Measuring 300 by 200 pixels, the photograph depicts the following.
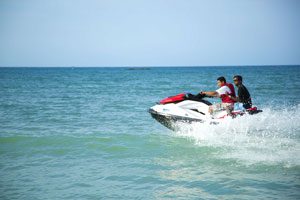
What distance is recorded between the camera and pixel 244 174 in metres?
5.97

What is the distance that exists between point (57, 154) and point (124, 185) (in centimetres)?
275

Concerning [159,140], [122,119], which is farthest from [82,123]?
[159,140]

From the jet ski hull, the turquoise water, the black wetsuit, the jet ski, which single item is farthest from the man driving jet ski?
the jet ski hull

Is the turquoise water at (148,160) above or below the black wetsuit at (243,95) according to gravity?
below

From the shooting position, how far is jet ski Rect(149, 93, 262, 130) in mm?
8836

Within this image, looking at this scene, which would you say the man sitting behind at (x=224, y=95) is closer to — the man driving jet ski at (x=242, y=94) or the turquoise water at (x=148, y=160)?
the man driving jet ski at (x=242, y=94)

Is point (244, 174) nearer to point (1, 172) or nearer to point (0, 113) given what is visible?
point (1, 172)

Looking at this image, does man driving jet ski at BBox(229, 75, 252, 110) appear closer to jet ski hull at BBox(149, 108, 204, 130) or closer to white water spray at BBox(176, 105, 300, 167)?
white water spray at BBox(176, 105, 300, 167)

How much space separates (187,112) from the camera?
9.02 metres

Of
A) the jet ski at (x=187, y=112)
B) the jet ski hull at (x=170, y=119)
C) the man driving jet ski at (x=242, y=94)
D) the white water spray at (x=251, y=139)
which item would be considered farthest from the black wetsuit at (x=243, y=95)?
the jet ski hull at (x=170, y=119)

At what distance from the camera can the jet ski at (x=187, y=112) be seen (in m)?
8.84

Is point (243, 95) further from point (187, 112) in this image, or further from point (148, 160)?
point (148, 160)

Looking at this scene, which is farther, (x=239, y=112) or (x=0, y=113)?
(x=0, y=113)

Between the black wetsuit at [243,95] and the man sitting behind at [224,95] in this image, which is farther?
the black wetsuit at [243,95]
